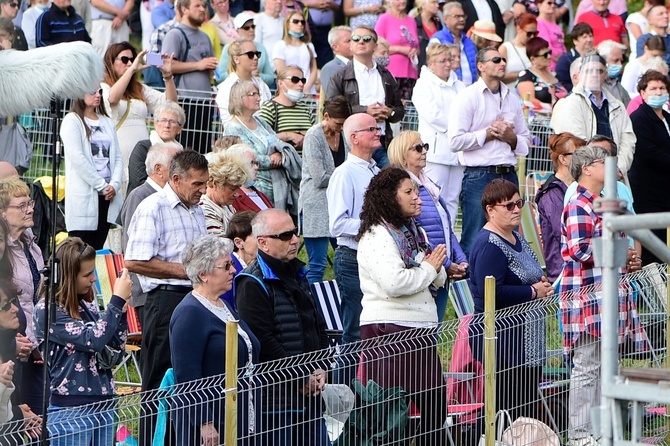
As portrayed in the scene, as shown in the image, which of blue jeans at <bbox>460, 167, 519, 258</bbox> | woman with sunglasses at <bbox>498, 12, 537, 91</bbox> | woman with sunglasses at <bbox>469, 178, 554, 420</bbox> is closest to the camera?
woman with sunglasses at <bbox>469, 178, 554, 420</bbox>

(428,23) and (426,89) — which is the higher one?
(428,23)

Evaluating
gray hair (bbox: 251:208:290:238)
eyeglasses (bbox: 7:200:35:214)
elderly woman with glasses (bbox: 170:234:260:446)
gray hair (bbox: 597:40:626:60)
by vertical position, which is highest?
gray hair (bbox: 597:40:626:60)

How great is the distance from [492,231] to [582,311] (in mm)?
886

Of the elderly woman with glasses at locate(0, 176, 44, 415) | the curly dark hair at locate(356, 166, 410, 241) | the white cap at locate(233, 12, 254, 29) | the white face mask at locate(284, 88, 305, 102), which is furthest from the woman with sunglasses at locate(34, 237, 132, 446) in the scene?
the white cap at locate(233, 12, 254, 29)

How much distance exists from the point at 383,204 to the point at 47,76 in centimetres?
254

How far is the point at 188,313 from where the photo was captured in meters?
6.91

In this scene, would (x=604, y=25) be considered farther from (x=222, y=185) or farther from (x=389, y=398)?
(x=389, y=398)

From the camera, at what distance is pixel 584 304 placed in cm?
804

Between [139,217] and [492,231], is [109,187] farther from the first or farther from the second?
[492,231]

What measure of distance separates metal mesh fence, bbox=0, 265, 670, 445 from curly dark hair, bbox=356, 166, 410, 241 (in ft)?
2.33

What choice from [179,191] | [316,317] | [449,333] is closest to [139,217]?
[179,191]

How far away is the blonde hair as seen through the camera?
977 cm

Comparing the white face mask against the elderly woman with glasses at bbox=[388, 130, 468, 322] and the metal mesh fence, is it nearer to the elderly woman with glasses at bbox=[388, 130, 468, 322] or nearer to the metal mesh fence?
the elderly woman with glasses at bbox=[388, 130, 468, 322]

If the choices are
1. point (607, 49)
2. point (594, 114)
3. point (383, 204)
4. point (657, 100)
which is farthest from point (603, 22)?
point (383, 204)
